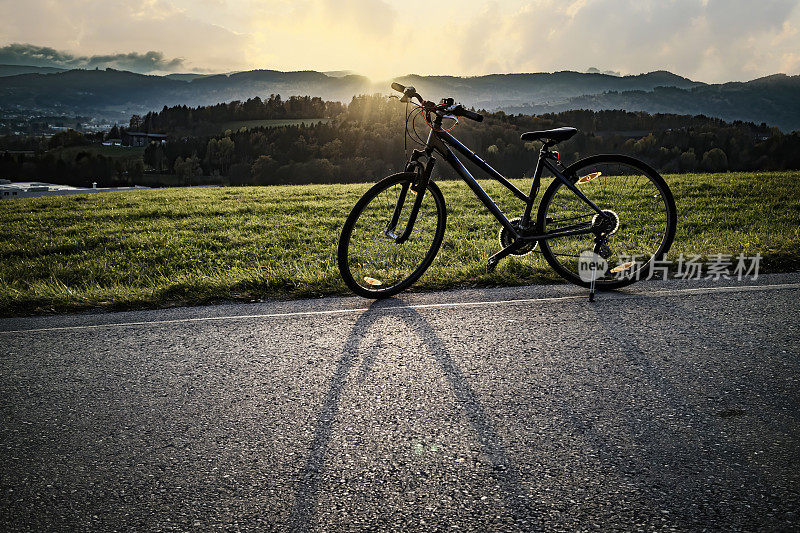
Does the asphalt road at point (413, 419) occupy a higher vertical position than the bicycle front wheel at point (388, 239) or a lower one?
lower

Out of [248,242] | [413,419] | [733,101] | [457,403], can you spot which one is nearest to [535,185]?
[457,403]

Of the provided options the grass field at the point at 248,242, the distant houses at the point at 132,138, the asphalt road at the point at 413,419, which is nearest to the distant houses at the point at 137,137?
the distant houses at the point at 132,138

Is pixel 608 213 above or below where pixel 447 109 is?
below

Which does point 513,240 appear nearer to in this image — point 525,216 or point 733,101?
point 525,216

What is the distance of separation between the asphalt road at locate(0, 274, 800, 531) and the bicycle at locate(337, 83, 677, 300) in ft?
2.14

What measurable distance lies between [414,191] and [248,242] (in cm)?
427

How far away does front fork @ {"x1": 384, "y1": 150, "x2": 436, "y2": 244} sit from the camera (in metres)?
4.91

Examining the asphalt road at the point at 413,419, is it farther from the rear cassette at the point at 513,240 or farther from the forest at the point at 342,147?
the forest at the point at 342,147

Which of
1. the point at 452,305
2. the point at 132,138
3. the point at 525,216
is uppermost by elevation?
the point at 132,138

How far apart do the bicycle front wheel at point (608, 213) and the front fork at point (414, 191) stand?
41.6 inches

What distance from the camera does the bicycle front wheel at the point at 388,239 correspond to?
4.80m

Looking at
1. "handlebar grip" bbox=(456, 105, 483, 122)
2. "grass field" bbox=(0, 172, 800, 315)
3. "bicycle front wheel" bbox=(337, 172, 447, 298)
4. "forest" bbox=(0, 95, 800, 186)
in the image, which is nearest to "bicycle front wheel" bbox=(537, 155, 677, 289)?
"grass field" bbox=(0, 172, 800, 315)

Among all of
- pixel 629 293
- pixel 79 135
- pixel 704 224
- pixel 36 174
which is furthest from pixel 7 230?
pixel 79 135

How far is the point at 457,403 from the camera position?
288 cm
